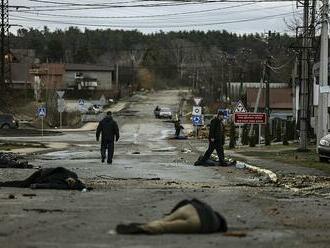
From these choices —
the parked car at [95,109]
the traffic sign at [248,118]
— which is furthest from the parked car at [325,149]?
the parked car at [95,109]

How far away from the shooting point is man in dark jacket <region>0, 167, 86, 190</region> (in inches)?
608

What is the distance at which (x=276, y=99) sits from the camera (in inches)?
3969

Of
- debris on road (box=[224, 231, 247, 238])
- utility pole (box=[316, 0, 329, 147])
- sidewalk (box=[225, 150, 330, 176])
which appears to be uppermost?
utility pole (box=[316, 0, 329, 147])

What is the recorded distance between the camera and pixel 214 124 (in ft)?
82.7

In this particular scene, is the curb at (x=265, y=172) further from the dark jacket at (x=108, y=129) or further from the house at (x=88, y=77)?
the house at (x=88, y=77)

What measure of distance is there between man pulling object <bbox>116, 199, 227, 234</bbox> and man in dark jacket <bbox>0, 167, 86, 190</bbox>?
19.9ft

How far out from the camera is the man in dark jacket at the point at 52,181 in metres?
15.4

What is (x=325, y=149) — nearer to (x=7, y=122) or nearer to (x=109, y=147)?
(x=109, y=147)

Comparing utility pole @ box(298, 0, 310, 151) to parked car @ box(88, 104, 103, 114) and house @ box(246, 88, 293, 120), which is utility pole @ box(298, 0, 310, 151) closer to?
house @ box(246, 88, 293, 120)

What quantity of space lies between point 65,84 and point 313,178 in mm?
129600

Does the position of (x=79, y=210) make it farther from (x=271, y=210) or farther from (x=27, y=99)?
(x=27, y=99)

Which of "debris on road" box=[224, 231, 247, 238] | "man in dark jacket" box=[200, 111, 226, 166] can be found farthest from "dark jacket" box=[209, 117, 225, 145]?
"debris on road" box=[224, 231, 247, 238]

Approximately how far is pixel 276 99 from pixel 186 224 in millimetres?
92899

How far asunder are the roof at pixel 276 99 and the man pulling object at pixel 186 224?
84999 mm
